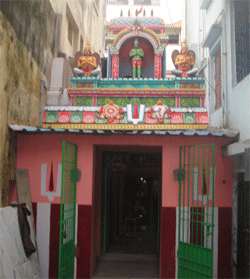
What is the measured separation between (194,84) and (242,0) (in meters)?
2.27

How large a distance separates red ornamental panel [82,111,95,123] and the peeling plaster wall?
1173mm

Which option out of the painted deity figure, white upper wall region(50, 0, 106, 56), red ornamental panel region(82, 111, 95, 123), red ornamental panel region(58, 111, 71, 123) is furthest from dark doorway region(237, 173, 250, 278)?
white upper wall region(50, 0, 106, 56)

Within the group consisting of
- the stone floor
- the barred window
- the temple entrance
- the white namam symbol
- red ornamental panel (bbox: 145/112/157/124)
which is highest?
the barred window

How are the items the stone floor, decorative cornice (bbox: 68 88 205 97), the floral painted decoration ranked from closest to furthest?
the stone floor
the floral painted decoration
decorative cornice (bbox: 68 88 205 97)

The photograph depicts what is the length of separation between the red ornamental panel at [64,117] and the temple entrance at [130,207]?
1.33 m

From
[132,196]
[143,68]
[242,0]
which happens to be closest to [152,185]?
[132,196]

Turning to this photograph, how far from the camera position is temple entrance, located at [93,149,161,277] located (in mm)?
8641

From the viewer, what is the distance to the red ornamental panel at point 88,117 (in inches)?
319

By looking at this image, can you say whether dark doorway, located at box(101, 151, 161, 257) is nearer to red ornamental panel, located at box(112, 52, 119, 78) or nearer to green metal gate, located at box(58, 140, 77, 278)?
green metal gate, located at box(58, 140, 77, 278)

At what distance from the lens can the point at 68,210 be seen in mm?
6102

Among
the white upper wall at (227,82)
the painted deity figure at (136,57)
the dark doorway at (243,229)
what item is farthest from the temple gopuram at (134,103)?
the dark doorway at (243,229)

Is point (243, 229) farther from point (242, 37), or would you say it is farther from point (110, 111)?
point (110, 111)

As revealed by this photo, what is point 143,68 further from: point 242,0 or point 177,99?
point 242,0

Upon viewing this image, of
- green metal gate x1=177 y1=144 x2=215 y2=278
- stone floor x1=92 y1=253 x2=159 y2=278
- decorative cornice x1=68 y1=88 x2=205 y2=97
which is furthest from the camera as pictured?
decorative cornice x1=68 y1=88 x2=205 y2=97
